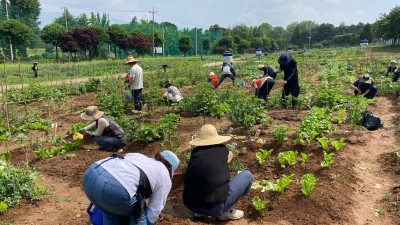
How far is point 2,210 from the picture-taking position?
4098 mm

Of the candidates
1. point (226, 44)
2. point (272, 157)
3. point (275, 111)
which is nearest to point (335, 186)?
point (272, 157)

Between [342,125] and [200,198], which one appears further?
[342,125]

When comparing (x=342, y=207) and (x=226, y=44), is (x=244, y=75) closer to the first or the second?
(x=342, y=207)

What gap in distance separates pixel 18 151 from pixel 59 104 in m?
4.31

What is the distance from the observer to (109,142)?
6.31 m

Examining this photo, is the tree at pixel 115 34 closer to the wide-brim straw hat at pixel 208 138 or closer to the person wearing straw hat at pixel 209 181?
the wide-brim straw hat at pixel 208 138

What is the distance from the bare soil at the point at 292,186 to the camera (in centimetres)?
407

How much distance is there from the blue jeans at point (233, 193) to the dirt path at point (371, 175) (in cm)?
132

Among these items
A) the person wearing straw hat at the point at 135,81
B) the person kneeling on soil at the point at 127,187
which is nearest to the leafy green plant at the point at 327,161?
the person kneeling on soil at the point at 127,187

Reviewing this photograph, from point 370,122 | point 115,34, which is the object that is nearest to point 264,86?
point 370,122

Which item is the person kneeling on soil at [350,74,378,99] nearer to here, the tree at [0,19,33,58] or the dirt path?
the dirt path

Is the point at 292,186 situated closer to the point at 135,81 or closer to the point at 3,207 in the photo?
the point at 3,207

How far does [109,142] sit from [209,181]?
10.6 feet

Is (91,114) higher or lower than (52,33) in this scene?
lower
